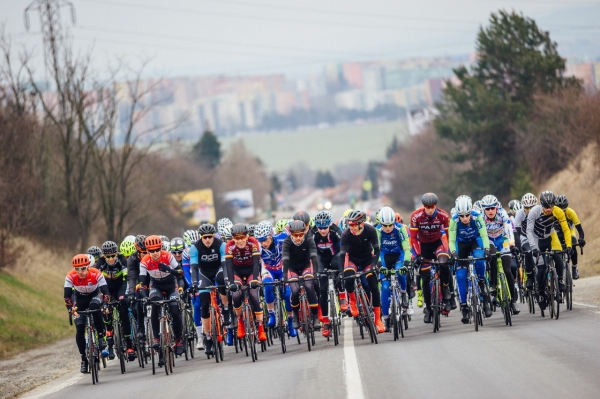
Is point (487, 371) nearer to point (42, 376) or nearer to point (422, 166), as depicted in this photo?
point (42, 376)

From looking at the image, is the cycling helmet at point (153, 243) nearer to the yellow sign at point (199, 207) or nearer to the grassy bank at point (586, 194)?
the grassy bank at point (586, 194)

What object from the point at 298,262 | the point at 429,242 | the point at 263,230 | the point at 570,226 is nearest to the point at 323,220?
the point at 298,262

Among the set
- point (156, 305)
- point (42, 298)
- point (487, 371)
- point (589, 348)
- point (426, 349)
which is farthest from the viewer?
point (42, 298)

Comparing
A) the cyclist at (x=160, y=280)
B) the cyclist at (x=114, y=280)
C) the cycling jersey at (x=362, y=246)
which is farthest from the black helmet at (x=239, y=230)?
the cyclist at (x=114, y=280)

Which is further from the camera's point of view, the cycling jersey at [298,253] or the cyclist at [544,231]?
the cyclist at [544,231]

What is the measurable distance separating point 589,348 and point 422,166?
282 ft

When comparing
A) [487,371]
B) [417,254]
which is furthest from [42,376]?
[487,371]

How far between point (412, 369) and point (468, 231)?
5.53 meters

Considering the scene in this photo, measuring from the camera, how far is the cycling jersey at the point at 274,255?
20484 mm

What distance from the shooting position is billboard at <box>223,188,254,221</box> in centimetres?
12119

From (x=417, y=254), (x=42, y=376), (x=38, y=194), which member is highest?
(x=38, y=194)

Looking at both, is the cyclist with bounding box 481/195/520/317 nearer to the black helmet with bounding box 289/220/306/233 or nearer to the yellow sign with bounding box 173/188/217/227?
the black helmet with bounding box 289/220/306/233

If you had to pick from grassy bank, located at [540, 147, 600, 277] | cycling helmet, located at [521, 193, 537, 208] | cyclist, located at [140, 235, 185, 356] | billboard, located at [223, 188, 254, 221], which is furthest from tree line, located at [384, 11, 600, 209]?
billboard, located at [223, 188, 254, 221]

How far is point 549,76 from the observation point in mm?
60250
